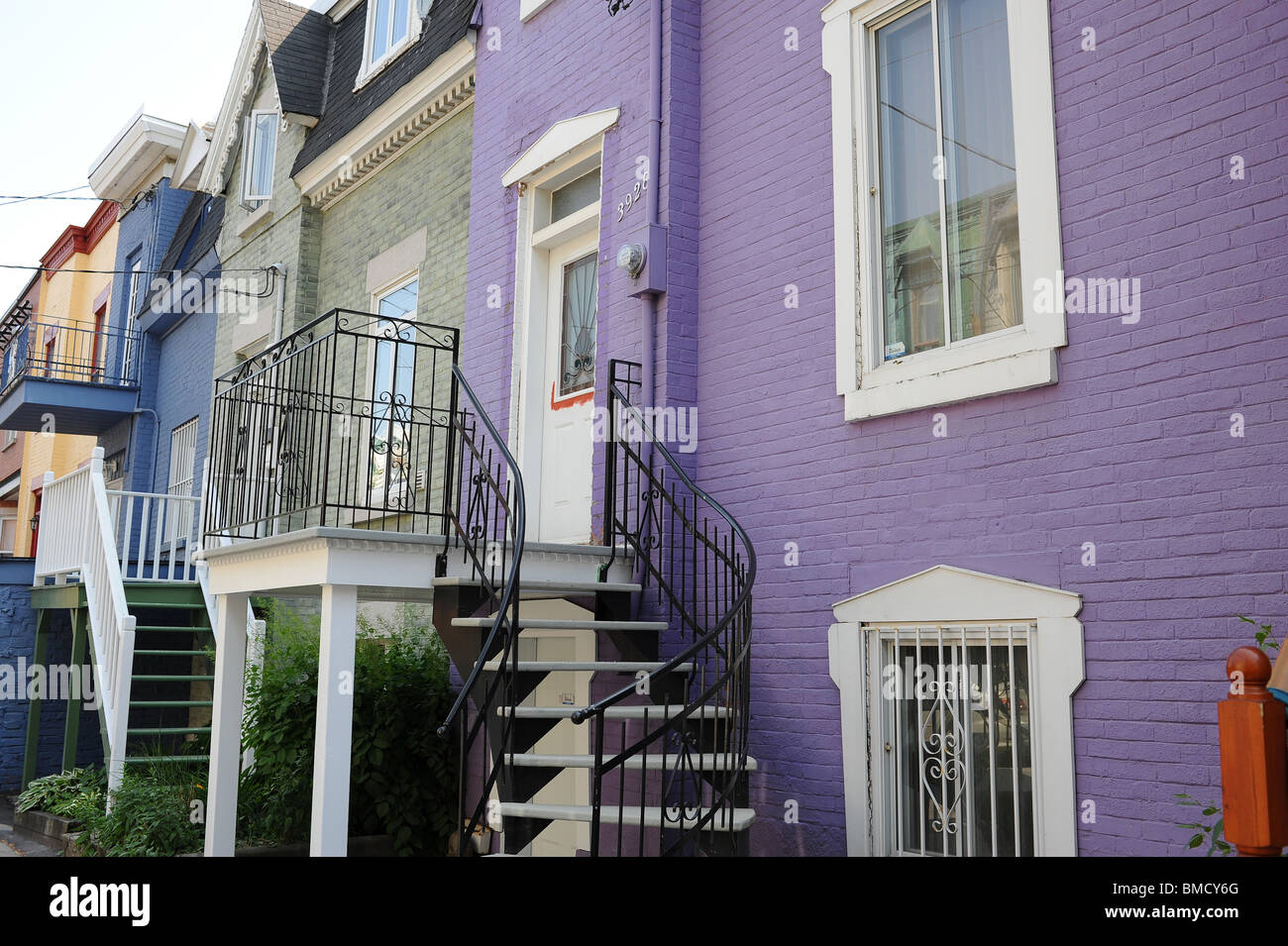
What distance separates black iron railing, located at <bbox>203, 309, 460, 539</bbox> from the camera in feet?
21.5

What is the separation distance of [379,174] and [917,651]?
Result: 7.34 metres

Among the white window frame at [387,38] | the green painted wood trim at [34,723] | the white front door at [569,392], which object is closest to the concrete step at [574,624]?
the white front door at [569,392]

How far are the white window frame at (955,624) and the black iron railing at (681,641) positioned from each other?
0.49 meters

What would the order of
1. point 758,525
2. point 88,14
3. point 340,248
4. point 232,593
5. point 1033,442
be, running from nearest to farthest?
point 1033,442, point 758,525, point 232,593, point 88,14, point 340,248

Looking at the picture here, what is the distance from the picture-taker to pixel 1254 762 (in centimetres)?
275

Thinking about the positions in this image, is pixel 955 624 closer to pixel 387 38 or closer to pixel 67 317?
pixel 387 38

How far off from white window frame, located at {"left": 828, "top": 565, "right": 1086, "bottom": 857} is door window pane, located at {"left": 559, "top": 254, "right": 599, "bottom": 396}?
9.49 feet

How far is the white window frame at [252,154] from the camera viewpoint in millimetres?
12328

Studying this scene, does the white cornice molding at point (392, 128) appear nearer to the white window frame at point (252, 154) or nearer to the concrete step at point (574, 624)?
the white window frame at point (252, 154)

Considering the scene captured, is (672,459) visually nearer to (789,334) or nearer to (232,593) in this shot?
(789,334)

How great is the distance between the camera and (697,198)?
6.46 meters

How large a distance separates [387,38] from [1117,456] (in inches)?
341

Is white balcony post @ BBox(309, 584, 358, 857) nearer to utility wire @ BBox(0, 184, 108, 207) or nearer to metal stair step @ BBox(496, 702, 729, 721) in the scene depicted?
metal stair step @ BBox(496, 702, 729, 721)

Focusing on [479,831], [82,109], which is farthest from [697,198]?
[82,109]
